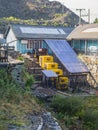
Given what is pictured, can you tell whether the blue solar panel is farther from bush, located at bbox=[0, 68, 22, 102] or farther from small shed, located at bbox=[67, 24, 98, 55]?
bush, located at bbox=[0, 68, 22, 102]

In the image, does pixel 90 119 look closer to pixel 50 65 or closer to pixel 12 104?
pixel 12 104

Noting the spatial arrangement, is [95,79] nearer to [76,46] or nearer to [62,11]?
[76,46]

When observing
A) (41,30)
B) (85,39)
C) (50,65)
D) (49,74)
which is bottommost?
(49,74)

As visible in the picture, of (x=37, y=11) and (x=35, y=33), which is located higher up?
(x=37, y=11)

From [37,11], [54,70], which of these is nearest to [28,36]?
[54,70]

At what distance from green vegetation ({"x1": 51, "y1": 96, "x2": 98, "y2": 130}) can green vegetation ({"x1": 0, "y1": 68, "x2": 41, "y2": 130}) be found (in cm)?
131

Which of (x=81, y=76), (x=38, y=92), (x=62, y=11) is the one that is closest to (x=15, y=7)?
(x=62, y=11)

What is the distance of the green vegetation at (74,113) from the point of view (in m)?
15.0

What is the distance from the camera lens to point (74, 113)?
15.9 metres

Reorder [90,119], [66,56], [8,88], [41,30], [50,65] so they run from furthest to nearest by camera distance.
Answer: [41,30] < [66,56] < [50,65] < [8,88] < [90,119]

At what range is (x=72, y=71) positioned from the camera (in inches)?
920

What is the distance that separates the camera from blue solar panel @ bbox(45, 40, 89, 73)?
2395cm

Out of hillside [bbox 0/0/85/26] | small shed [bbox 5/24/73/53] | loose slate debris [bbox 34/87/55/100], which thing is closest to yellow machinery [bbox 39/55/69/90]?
loose slate debris [bbox 34/87/55/100]

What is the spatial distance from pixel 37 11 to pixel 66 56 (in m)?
35.6
